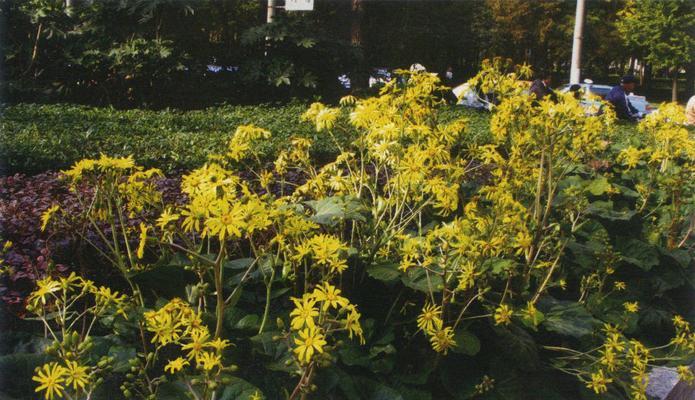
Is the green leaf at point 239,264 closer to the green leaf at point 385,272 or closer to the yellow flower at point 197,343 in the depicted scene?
the green leaf at point 385,272

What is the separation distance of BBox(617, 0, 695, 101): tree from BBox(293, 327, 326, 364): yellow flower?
26.7m

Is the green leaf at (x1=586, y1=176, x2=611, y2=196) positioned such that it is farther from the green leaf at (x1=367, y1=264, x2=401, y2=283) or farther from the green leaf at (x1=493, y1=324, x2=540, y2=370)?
the green leaf at (x1=367, y1=264, x2=401, y2=283)

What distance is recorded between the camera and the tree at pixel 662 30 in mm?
25984

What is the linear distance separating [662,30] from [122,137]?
26.6 meters

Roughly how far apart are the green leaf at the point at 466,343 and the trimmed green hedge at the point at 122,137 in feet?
3.43

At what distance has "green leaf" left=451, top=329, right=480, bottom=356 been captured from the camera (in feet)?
7.39

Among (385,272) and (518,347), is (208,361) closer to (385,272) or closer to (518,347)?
(385,272)

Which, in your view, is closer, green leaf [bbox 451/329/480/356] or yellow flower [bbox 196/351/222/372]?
yellow flower [bbox 196/351/222/372]

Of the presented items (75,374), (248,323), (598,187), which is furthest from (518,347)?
(598,187)

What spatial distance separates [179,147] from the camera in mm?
5059

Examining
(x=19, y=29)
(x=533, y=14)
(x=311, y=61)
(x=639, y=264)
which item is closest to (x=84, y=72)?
(x=19, y=29)

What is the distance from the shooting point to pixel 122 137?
5.43m

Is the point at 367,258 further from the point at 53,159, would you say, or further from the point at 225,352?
the point at 53,159

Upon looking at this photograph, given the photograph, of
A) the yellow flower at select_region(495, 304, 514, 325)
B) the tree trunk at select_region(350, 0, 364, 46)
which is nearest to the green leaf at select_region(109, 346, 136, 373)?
the yellow flower at select_region(495, 304, 514, 325)
